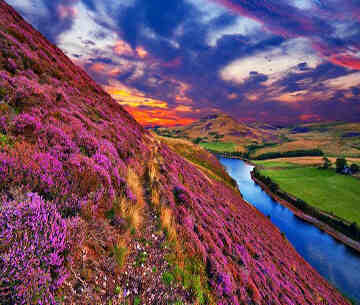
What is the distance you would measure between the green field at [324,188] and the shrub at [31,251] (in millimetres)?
88333

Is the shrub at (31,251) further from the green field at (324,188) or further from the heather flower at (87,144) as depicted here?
the green field at (324,188)

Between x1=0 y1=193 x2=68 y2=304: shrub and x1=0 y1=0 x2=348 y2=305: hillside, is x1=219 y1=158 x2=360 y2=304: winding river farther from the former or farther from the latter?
x1=0 y1=193 x2=68 y2=304: shrub

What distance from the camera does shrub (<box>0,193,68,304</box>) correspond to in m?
2.18

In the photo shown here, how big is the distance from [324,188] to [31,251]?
117m

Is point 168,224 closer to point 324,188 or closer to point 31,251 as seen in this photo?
point 31,251

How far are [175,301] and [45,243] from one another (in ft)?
10.5

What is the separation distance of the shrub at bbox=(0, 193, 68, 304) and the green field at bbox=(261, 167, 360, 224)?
290ft

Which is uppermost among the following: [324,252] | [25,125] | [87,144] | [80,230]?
[25,125]

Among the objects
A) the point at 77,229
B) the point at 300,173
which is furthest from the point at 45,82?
the point at 300,173

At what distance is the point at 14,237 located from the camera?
2521mm

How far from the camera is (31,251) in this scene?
2.48m

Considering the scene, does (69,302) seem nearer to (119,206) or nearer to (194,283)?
(119,206)

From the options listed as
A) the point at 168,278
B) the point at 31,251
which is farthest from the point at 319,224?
the point at 31,251

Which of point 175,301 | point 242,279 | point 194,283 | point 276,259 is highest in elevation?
point 175,301
